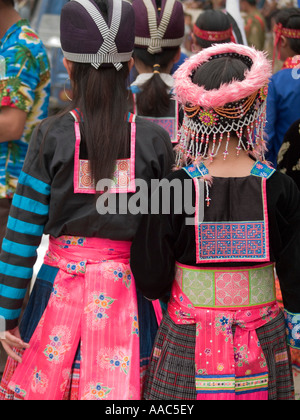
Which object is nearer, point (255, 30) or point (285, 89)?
point (285, 89)

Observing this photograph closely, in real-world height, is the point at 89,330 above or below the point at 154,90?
below

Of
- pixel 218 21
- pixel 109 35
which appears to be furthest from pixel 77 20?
pixel 218 21

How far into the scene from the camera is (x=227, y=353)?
206 cm

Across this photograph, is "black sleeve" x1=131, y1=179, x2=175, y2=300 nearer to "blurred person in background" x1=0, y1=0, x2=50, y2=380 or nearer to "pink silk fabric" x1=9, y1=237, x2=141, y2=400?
"pink silk fabric" x1=9, y1=237, x2=141, y2=400

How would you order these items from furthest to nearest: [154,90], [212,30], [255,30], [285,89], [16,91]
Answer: [255,30]
[212,30]
[285,89]
[154,90]
[16,91]

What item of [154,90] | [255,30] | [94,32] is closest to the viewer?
[94,32]

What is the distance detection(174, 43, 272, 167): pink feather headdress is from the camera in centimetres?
199

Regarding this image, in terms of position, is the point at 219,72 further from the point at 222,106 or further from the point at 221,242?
the point at 221,242

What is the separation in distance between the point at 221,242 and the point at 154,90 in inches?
55.9

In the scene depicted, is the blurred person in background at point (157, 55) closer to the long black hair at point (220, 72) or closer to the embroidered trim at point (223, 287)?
the long black hair at point (220, 72)

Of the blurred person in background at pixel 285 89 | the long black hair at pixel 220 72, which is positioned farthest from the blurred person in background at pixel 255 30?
the long black hair at pixel 220 72

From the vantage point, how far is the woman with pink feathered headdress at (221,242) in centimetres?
204

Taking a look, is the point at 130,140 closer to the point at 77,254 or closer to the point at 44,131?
the point at 44,131

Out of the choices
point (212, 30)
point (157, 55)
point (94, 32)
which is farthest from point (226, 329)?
point (212, 30)
